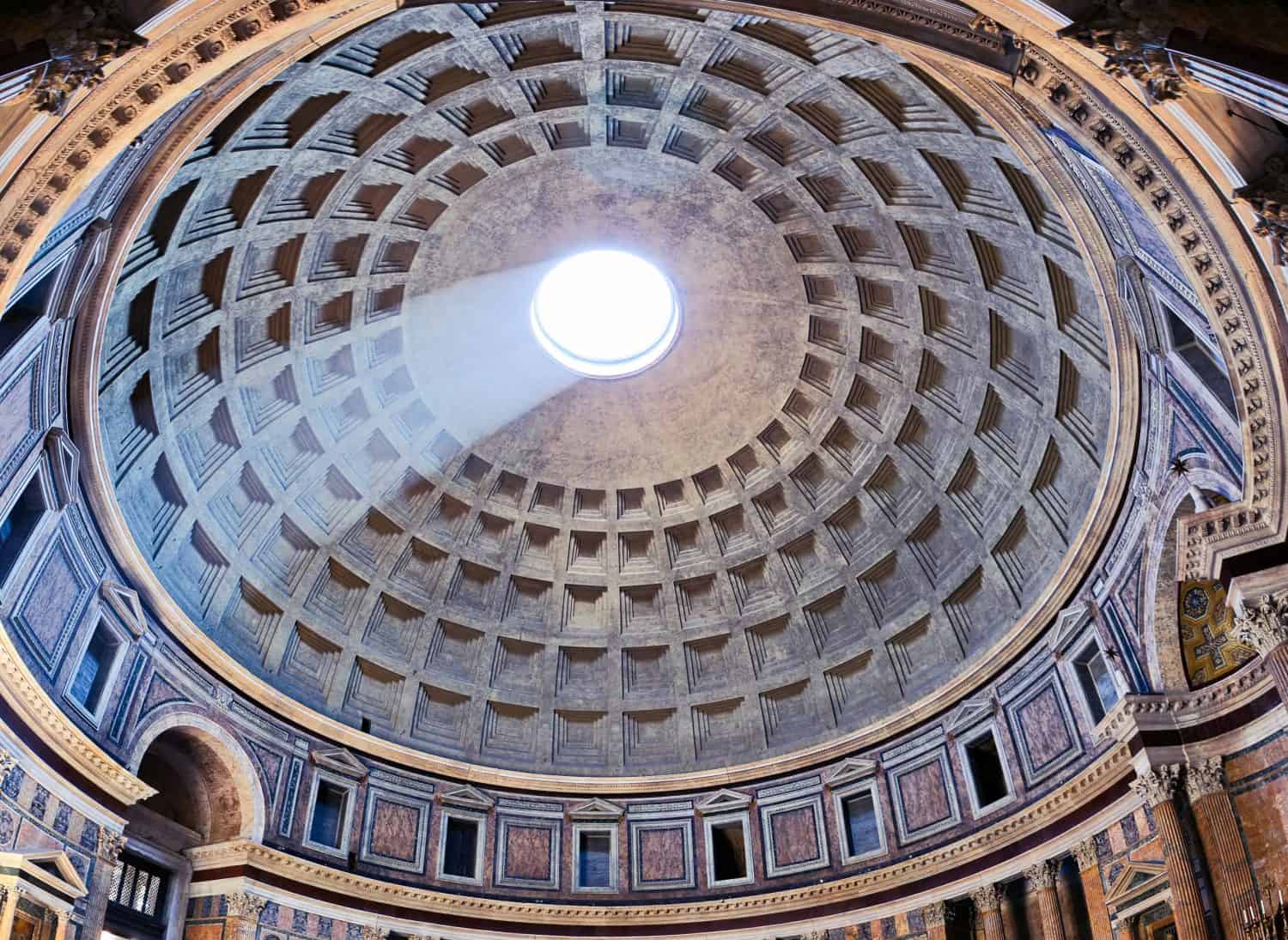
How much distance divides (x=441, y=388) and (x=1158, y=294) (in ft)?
64.8

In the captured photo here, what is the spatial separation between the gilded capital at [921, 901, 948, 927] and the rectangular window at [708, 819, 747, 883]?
546 cm

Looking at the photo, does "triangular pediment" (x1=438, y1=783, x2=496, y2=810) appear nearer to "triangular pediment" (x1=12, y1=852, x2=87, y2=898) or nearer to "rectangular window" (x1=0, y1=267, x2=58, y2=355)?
"triangular pediment" (x1=12, y1=852, x2=87, y2=898)

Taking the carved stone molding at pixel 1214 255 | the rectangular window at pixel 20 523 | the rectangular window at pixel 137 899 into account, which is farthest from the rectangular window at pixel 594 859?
the carved stone molding at pixel 1214 255

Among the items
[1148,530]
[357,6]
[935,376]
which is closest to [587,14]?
[357,6]

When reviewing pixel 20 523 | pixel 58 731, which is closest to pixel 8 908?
pixel 58 731

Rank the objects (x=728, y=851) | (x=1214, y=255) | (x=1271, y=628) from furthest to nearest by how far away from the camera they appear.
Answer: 1. (x=728, y=851)
2. (x=1271, y=628)
3. (x=1214, y=255)

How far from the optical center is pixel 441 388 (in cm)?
3331

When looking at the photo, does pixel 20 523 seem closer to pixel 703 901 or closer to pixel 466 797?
pixel 466 797

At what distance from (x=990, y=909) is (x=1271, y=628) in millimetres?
12873

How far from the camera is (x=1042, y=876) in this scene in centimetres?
2512

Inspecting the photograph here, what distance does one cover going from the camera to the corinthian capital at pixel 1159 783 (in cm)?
2153

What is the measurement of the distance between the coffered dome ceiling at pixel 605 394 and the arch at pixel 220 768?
2500 millimetres

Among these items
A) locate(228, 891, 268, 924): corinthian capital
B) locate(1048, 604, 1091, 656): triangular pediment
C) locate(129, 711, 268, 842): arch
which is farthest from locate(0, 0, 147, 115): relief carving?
locate(1048, 604, 1091, 656): triangular pediment

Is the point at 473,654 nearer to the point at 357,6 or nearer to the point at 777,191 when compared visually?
the point at 777,191
